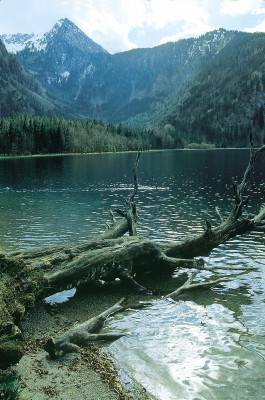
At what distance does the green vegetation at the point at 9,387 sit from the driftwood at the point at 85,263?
570 millimetres

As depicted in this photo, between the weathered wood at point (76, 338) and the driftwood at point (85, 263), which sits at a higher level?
the driftwood at point (85, 263)

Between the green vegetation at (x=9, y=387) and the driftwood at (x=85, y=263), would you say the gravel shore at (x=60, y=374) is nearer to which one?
the green vegetation at (x=9, y=387)

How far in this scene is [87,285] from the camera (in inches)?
579

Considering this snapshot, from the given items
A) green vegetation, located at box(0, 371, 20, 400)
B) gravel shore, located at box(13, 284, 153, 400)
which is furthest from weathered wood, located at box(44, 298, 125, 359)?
green vegetation, located at box(0, 371, 20, 400)

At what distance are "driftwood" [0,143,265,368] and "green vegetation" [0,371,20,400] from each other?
1.87ft

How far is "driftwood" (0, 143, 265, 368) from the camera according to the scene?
35.2ft

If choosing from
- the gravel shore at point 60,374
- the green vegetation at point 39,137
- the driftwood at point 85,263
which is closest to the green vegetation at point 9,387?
the gravel shore at point 60,374

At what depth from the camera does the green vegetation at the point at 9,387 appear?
7.00 metres

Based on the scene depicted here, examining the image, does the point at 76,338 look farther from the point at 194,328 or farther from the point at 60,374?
the point at 194,328

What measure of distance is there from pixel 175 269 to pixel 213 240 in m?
2.45

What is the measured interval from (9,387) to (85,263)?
666cm

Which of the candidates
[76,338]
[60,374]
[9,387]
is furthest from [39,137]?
[9,387]

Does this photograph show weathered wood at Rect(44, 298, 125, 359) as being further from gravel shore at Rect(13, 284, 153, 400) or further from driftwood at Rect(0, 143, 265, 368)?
driftwood at Rect(0, 143, 265, 368)

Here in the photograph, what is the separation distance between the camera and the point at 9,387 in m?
7.11
